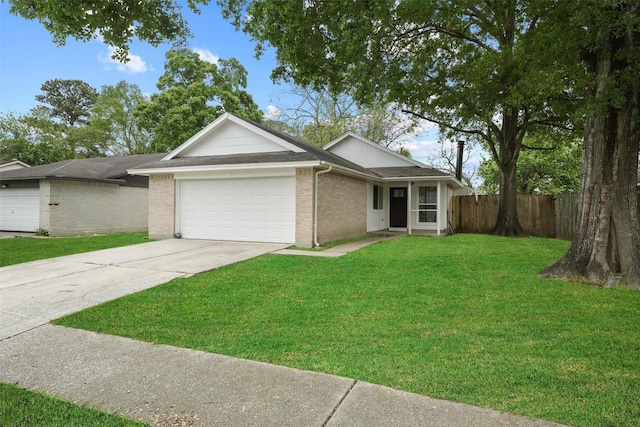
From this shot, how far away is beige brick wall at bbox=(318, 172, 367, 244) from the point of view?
11734 millimetres

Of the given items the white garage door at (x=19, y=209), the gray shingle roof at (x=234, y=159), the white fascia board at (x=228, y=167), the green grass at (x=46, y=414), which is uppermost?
the gray shingle roof at (x=234, y=159)

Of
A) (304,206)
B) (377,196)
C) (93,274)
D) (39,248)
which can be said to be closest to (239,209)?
(304,206)

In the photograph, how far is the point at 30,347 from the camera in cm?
393

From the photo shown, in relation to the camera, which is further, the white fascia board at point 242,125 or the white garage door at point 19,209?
the white garage door at point 19,209

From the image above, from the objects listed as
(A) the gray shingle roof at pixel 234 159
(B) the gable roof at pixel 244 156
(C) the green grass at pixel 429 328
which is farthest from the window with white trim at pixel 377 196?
(C) the green grass at pixel 429 328

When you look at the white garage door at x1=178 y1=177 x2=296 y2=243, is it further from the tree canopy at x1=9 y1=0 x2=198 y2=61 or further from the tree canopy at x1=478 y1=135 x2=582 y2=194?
the tree canopy at x1=478 y1=135 x2=582 y2=194

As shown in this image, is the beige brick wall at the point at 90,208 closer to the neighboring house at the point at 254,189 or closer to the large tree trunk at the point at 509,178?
the neighboring house at the point at 254,189

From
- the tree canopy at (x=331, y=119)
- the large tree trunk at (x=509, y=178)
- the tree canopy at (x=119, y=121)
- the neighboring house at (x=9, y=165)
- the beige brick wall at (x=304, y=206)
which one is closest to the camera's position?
the beige brick wall at (x=304, y=206)

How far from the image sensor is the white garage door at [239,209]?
11758 mm

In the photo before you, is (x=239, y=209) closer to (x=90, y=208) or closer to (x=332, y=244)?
(x=332, y=244)

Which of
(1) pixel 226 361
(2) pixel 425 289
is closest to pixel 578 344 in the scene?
(2) pixel 425 289

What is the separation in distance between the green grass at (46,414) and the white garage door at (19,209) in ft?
53.6

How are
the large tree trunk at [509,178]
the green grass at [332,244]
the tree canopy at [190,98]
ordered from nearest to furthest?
the green grass at [332,244], the large tree trunk at [509,178], the tree canopy at [190,98]

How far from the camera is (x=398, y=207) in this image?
18219mm
